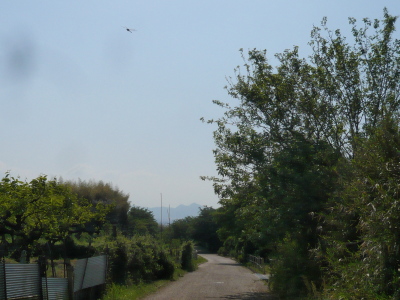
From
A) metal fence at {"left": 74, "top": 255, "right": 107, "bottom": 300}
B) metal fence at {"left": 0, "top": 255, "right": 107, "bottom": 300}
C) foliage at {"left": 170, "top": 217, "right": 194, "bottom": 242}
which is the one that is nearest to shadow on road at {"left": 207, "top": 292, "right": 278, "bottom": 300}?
metal fence at {"left": 74, "top": 255, "right": 107, "bottom": 300}

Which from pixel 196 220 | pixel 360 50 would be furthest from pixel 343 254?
pixel 196 220

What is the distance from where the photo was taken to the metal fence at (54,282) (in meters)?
12.2

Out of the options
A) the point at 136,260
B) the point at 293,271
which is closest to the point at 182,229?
the point at 136,260

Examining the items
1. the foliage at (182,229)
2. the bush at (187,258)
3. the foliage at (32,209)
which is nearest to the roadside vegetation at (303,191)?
the foliage at (32,209)

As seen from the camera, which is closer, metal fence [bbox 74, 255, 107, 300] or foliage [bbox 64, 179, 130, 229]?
metal fence [bbox 74, 255, 107, 300]

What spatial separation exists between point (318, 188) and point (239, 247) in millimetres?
53269

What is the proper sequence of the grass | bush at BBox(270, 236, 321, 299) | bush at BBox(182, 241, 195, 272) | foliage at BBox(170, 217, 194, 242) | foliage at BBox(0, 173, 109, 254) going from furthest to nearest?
foliage at BBox(170, 217, 194, 242) < bush at BBox(182, 241, 195, 272) < the grass < bush at BBox(270, 236, 321, 299) < foliage at BBox(0, 173, 109, 254)

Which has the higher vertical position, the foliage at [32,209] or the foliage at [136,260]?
the foliage at [32,209]

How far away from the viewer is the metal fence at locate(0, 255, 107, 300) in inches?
480

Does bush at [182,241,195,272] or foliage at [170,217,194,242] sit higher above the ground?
foliage at [170,217,194,242]

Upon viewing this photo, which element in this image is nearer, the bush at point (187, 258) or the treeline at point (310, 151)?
the treeline at point (310, 151)

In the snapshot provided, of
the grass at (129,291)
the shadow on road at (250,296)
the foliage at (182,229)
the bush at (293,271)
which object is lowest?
the shadow on road at (250,296)

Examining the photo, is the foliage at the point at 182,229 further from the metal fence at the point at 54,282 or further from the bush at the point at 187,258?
the metal fence at the point at 54,282

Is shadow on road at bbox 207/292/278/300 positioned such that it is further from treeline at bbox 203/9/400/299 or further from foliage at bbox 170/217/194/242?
foliage at bbox 170/217/194/242
